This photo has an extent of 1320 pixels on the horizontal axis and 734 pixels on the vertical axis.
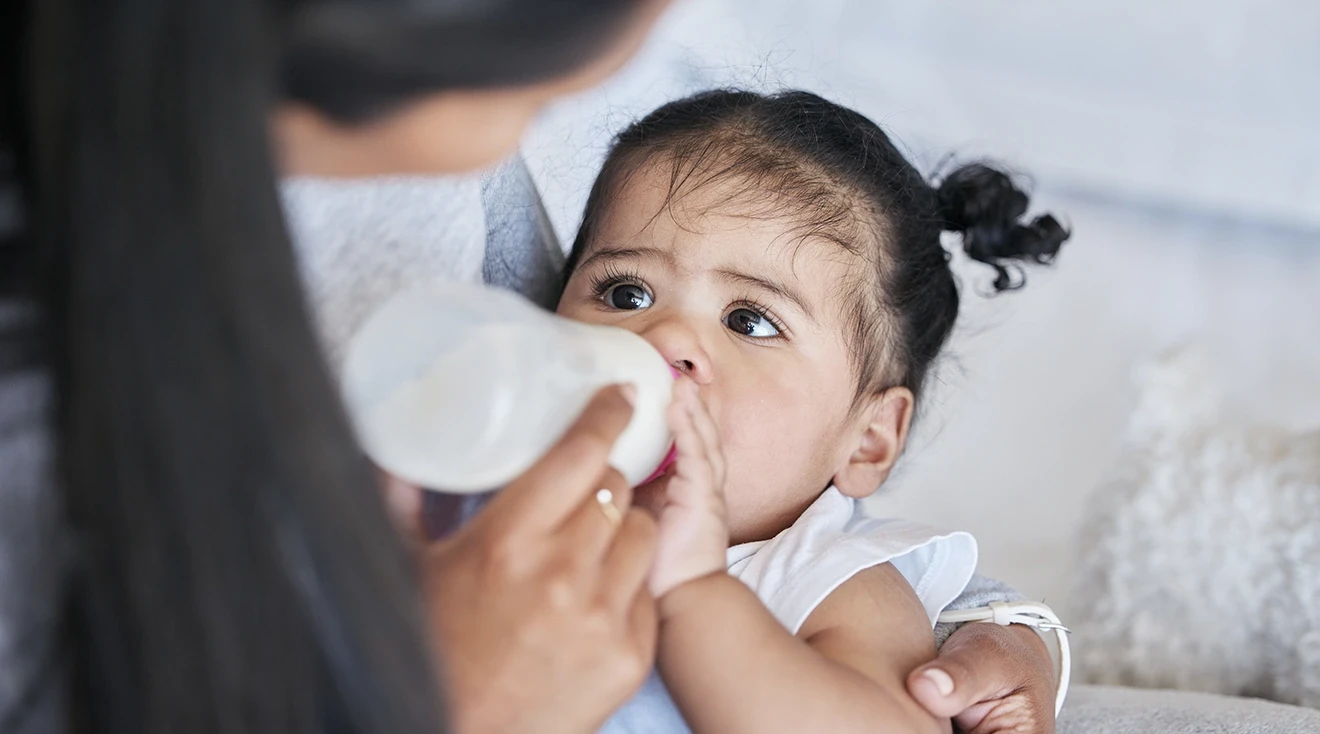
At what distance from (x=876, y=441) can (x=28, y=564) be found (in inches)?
31.3

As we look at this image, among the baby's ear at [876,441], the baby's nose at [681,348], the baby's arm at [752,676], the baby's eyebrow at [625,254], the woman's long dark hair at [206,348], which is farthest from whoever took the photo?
the baby's ear at [876,441]

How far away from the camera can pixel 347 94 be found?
56 cm

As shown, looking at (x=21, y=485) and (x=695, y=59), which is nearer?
(x=21, y=485)

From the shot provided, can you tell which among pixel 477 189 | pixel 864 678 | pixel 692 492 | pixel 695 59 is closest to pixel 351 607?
pixel 692 492

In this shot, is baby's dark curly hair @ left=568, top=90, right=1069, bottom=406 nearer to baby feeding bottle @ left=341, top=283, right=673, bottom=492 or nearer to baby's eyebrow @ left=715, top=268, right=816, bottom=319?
baby's eyebrow @ left=715, top=268, right=816, bottom=319

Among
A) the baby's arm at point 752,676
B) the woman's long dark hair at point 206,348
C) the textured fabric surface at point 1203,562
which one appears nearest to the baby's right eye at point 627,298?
the baby's arm at point 752,676

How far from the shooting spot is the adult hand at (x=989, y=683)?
2.89 feet

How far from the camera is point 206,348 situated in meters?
0.50

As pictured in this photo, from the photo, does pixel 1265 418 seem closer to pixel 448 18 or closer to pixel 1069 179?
pixel 1069 179

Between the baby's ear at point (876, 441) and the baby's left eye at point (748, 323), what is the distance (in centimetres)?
15

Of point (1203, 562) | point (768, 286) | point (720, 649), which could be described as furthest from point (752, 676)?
point (1203, 562)

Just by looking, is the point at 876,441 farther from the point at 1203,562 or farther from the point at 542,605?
the point at 542,605

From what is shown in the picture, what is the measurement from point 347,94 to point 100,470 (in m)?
0.19

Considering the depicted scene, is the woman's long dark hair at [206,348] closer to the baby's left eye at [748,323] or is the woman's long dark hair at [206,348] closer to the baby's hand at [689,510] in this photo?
the baby's hand at [689,510]
